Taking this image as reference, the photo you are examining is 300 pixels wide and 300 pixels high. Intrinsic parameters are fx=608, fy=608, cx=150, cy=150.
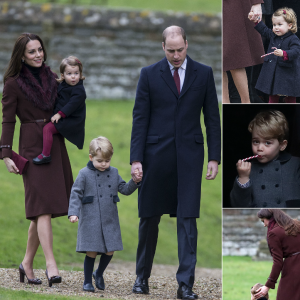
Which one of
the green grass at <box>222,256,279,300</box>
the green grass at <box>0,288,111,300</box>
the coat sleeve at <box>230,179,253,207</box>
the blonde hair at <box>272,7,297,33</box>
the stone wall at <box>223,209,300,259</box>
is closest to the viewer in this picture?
the green grass at <box>0,288,111,300</box>

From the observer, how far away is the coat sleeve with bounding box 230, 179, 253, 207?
5.45 m

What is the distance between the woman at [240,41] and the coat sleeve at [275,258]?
1.25 metres

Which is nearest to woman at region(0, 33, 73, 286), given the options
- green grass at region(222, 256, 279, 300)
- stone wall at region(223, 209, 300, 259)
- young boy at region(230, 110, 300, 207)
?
young boy at region(230, 110, 300, 207)

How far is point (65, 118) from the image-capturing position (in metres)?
5.85

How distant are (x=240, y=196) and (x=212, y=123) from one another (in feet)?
2.40

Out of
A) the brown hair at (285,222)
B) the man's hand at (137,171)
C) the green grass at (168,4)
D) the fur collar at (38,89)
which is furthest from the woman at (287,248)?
the green grass at (168,4)

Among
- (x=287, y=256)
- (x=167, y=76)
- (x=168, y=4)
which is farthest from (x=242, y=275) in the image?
(x=168, y=4)

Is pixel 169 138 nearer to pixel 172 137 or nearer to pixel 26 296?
pixel 172 137

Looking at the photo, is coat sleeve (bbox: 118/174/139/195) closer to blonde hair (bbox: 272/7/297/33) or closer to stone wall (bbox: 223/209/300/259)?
blonde hair (bbox: 272/7/297/33)

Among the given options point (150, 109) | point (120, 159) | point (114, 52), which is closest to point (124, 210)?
point (120, 159)

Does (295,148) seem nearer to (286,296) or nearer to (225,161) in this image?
(225,161)

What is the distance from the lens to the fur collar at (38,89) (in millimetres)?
5828

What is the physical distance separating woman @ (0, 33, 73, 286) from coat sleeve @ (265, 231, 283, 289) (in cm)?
195

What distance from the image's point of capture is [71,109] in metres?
5.80
